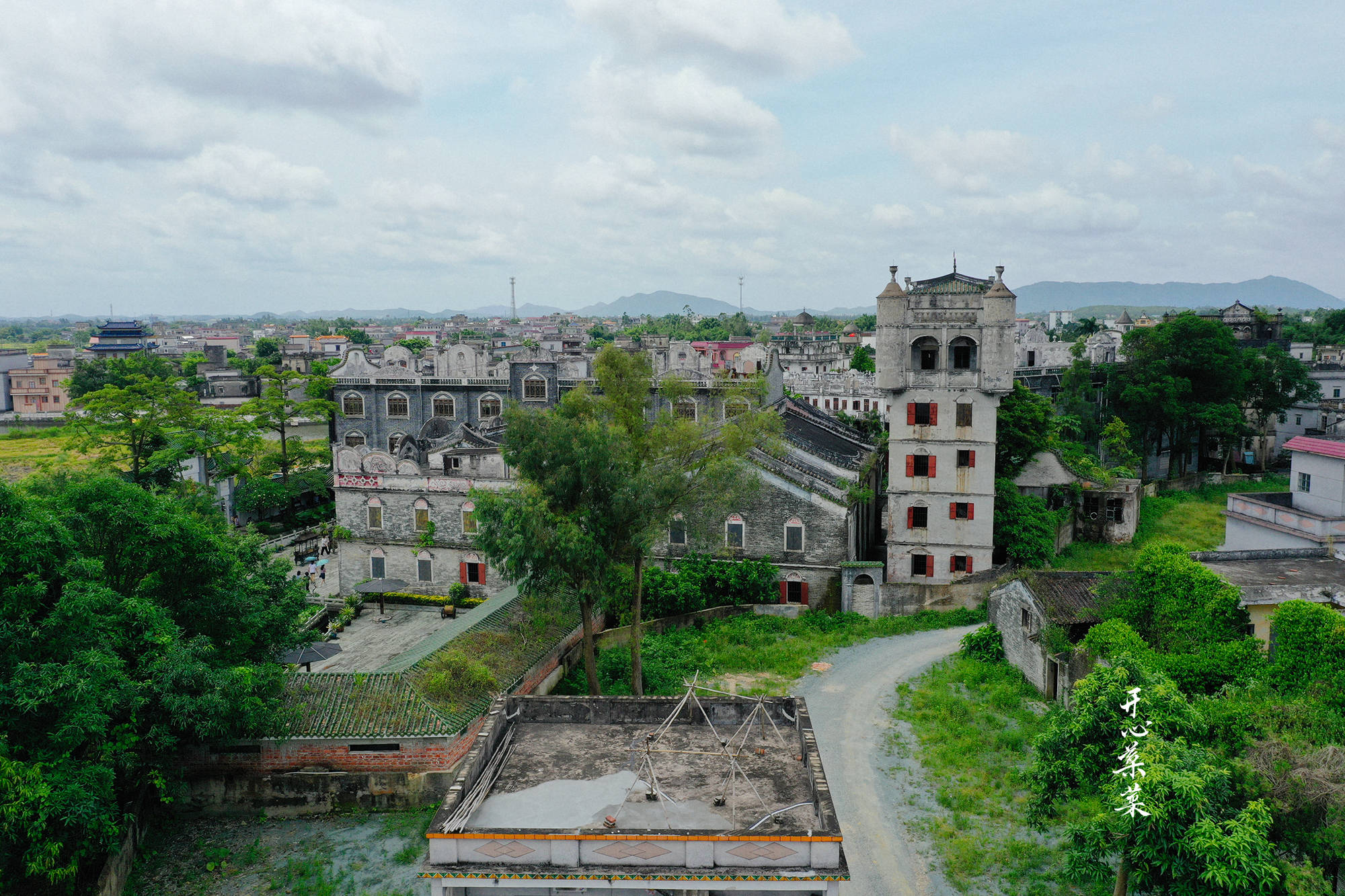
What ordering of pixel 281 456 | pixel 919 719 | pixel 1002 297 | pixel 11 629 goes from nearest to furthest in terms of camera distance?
pixel 11 629
pixel 919 719
pixel 1002 297
pixel 281 456

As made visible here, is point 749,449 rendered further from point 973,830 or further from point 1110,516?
point 1110,516

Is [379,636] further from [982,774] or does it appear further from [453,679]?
[982,774]

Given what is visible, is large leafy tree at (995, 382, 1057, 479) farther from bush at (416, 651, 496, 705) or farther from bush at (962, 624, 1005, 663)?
bush at (416, 651, 496, 705)

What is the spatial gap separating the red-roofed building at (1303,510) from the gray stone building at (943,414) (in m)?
8.85

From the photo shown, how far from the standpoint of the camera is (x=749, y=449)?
33969 mm

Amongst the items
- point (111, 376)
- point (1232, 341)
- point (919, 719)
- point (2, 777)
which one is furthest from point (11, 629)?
point (111, 376)

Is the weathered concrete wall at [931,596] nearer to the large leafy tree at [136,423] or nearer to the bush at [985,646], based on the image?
the bush at [985,646]

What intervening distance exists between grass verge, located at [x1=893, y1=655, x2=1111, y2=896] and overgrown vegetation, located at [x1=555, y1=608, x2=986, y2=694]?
342cm

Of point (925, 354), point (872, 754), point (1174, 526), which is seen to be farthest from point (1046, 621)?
point (1174, 526)

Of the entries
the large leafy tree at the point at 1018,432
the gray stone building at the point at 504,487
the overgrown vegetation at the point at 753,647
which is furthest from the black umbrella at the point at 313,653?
the large leafy tree at the point at 1018,432

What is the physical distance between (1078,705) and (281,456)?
48.3 m

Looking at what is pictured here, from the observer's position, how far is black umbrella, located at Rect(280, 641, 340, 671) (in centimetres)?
2432

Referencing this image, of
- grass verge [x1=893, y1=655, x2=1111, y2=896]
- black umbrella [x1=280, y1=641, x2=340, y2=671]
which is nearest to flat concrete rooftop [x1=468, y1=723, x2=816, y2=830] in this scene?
grass verge [x1=893, y1=655, x2=1111, y2=896]

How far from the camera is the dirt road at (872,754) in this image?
57.0 feet
